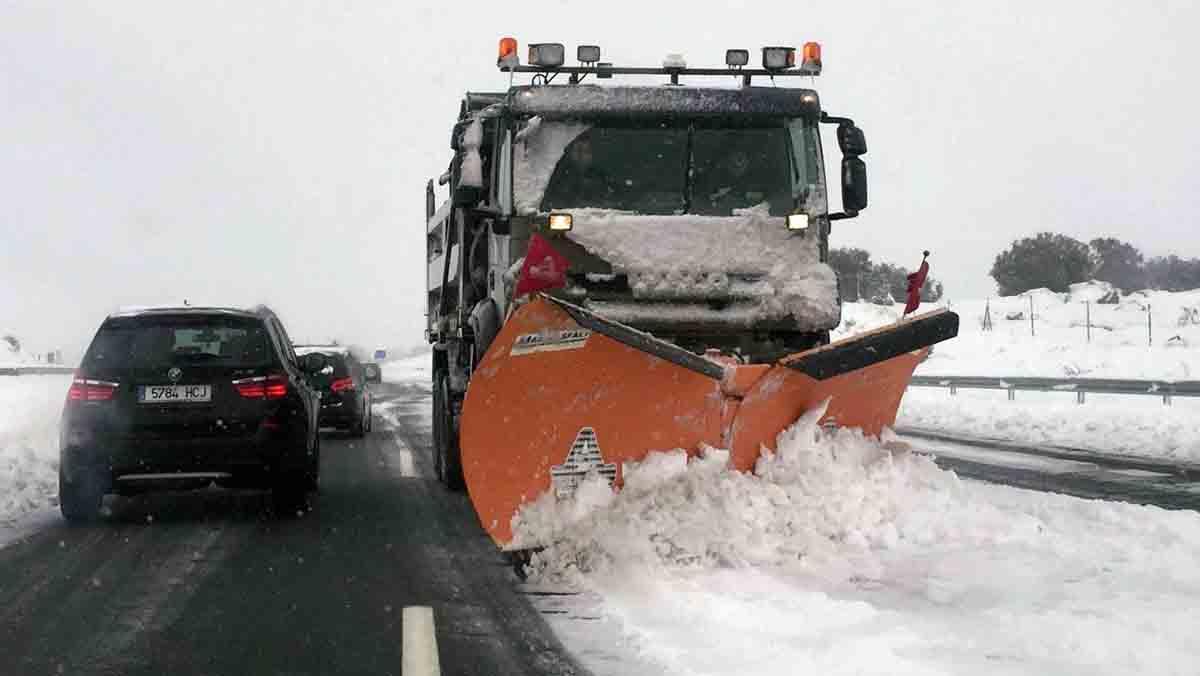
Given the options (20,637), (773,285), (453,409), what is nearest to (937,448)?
(453,409)

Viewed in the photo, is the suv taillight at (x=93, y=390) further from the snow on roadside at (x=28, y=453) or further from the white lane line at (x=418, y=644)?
the white lane line at (x=418, y=644)

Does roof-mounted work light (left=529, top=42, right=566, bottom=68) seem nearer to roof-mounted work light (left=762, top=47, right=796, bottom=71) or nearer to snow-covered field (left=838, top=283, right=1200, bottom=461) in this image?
roof-mounted work light (left=762, top=47, right=796, bottom=71)

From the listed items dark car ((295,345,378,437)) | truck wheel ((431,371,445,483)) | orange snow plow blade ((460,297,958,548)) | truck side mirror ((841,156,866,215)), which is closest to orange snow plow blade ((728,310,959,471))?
orange snow plow blade ((460,297,958,548))

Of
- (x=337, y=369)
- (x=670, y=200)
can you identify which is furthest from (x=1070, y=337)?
(x=670, y=200)

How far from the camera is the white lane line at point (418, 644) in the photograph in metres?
4.70

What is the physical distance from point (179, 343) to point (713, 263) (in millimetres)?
4177

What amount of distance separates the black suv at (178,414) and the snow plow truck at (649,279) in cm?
153

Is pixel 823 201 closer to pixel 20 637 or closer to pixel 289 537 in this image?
pixel 289 537

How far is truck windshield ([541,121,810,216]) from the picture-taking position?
775 cm

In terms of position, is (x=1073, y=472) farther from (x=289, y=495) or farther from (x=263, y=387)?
(x=263, y=387)

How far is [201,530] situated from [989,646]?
19.0 feet

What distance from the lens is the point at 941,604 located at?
5520 mm

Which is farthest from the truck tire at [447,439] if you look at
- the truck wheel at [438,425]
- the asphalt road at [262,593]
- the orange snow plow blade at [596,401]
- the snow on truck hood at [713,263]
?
the orange snow plow blade at [596,401]

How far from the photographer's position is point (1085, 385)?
20734mm
